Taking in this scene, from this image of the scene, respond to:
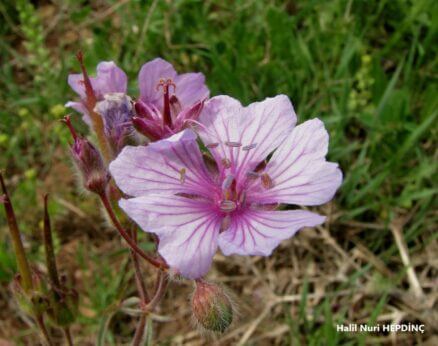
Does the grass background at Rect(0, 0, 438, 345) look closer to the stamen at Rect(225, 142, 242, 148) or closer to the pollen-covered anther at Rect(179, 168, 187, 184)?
the pollen-covered anther at Rect(179, 168, 187, 184)

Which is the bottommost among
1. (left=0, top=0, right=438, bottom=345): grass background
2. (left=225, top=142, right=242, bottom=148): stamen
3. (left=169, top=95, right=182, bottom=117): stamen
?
(left=0, top=0, right=438, bottom=345): grass background

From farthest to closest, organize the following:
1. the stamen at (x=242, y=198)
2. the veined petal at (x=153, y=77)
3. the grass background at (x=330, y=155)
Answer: the grass background at (x=330, y=155)
the veined petal at (x=153, y=77)
the stamen at (x=242, y=198)

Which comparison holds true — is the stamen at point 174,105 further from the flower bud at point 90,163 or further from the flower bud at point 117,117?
the flower bud at point 90,163

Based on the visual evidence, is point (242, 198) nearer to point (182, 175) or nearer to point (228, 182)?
point (228, 182)

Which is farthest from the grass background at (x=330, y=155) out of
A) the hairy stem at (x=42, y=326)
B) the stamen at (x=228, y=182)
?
the stamen at (x=228, y=182)

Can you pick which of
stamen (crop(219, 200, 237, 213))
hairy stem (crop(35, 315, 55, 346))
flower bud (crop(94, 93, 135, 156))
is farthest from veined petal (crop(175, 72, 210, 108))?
hairy stem (crop(35, 315, 55, 346))

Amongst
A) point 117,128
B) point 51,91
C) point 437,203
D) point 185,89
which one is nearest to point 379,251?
point 437,203

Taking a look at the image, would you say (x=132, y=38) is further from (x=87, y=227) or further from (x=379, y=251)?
(x=379, y=251)
